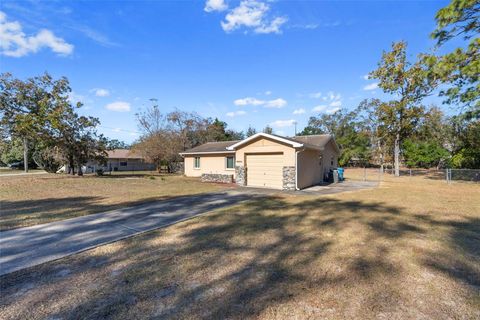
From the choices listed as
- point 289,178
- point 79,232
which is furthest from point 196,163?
point 79,232

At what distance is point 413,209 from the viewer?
802 cm

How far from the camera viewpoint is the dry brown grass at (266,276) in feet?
9.04

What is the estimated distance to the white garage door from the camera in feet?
45.3

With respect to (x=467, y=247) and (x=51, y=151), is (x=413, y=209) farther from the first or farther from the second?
(x=51, y=151)

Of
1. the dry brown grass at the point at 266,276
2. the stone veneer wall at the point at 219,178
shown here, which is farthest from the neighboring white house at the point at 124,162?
the dry brown grass at the point at 266,276

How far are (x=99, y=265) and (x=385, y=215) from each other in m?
7.37

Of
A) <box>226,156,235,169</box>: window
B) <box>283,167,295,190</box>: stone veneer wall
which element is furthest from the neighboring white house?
<box>283,167,295,190</box>: stone veneer wall

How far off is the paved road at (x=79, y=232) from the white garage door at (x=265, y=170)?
599cm

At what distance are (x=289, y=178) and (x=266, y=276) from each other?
985 cm

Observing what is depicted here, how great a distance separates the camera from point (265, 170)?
14445 mm

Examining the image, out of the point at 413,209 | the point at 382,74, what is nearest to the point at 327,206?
the point at 413,209

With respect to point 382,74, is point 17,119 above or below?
below

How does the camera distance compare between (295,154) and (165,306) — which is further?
(295,154)

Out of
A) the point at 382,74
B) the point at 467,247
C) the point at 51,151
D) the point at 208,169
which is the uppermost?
the point at 382,74
